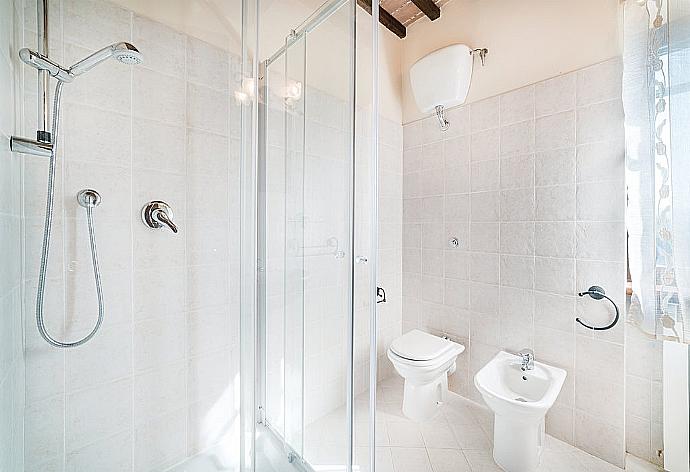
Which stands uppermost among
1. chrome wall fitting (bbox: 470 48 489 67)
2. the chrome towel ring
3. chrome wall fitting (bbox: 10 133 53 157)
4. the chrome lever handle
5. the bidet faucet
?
chrome wall fitting (bbox: 470 48 489 67)

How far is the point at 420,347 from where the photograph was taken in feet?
6.13

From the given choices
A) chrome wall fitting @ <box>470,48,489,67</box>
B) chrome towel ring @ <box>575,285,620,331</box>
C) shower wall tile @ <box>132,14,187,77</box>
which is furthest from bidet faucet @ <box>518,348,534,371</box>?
shower wall tile @ <box>132,14,187,77</box>

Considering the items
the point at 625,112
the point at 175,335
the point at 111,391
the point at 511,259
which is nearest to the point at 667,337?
the point at 511,259

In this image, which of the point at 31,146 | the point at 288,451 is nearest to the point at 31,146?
the point at 31,146

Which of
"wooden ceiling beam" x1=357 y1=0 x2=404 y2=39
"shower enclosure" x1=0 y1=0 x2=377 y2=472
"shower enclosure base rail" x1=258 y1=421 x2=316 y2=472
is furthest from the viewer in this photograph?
"wooden ceiling beam" x1=357 y1=0 x2=404 y2=39

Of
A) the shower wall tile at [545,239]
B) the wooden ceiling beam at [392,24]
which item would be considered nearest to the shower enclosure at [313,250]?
the shower wall tile at [545,239]

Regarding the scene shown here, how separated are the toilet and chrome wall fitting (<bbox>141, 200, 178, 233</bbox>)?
135 centimetres

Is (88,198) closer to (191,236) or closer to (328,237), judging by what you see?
(191,236)

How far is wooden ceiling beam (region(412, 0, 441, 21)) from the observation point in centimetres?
201

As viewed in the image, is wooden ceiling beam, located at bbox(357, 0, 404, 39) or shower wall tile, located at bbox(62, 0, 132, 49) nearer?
shower wall tile, located at bbox(62, 0, 132, 49)

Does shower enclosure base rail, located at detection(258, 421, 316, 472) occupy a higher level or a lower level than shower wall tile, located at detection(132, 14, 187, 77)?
lower

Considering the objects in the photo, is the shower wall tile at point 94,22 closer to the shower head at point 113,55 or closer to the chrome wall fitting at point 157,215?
the shower head at point 113,55

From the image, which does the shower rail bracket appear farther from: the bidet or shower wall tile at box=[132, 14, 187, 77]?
the bidet

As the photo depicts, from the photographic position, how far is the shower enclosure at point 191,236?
3.31ft
